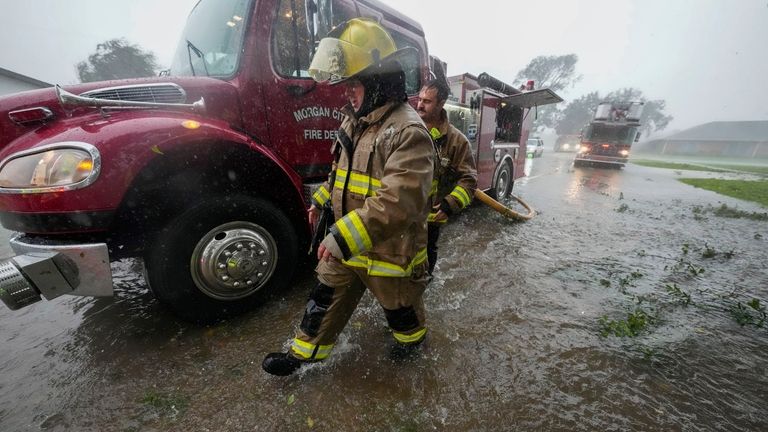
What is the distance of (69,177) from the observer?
171 centimetres

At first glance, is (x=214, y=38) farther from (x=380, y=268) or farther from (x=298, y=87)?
(x=380, y=268)

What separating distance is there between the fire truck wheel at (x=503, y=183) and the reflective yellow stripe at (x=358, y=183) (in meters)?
5.07

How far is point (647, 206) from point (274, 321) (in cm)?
859

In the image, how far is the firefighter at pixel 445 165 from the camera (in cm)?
258

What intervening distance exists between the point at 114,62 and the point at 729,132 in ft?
283

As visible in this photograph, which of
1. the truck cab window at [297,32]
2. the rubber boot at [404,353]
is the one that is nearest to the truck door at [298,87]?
the truck cab window at [297,32]

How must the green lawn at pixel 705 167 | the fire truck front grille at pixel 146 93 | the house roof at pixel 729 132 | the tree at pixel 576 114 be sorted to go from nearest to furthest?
the fire truck front grille at pixel 146 93 < the green lawn at pixel 705 167 < the house roof at pixel 729 132 < the tree at pixel 576 114

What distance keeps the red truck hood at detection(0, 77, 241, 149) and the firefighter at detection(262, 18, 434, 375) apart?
1015mm

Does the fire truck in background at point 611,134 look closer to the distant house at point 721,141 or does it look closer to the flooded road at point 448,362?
the flooded road at point 448,362

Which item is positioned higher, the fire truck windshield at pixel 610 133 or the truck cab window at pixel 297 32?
the truck cab window at pixel 297 32

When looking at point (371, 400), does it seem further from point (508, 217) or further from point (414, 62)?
point (508, 217)

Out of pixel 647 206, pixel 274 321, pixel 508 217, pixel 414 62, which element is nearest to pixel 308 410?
pixel 274 321

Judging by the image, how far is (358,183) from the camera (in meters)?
1.64

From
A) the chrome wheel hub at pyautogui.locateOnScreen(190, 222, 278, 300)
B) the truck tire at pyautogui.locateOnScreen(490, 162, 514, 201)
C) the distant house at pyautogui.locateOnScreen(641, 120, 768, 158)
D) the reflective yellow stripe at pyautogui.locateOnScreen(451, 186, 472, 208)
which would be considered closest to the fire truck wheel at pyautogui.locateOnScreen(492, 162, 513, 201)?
the truck tire at pyautogui.locateOnScreen(490, 162, 514, 201)
